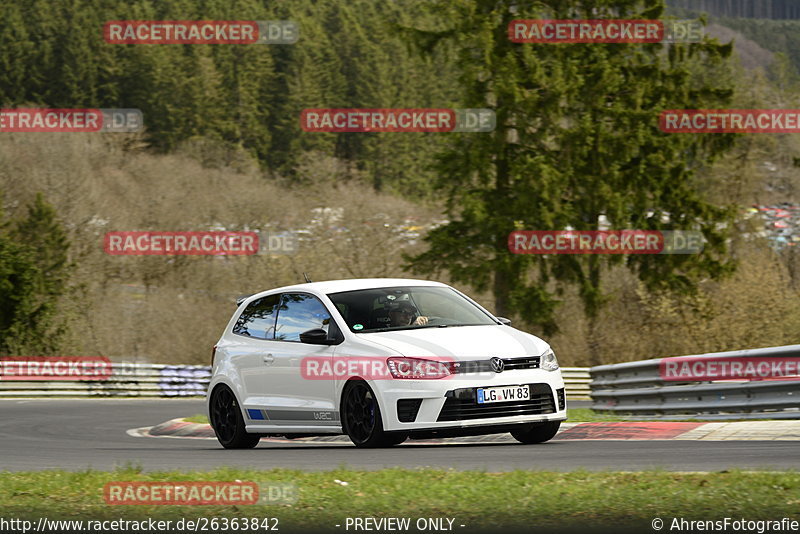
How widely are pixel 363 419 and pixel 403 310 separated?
4.28 ft

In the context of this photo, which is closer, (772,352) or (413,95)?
(772,352)

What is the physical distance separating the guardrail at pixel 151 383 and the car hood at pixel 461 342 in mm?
22492

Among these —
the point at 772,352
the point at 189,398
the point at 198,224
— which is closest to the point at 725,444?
the point at 772,352

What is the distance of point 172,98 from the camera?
301 ft

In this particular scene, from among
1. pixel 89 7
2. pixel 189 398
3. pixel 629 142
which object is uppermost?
pixel 89 7

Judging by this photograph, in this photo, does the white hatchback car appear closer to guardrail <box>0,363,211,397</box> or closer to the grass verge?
the grass verge

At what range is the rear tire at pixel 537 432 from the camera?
1247cm

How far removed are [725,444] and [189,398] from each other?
24164 millimetres

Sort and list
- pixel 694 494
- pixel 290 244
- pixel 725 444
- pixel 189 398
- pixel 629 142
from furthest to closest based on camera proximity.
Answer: pixel 290 244
pixel 629 142
pixel 189 398
pixel 725 444
pixel 694 494

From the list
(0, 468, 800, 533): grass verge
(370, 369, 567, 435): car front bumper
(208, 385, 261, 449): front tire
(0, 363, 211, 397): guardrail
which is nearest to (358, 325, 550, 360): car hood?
(370, 369, 567, 435): car front bumper

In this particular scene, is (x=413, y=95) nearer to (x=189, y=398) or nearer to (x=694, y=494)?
A: (x=189, y=398)

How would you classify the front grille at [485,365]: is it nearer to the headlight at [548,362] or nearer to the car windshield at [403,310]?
the headlight at [548,362]

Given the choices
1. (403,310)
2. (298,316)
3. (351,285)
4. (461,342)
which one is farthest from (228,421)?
(461,342)

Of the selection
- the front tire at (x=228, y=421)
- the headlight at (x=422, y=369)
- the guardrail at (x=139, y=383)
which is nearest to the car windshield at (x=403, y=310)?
the headlight at (x=422, y=369)
